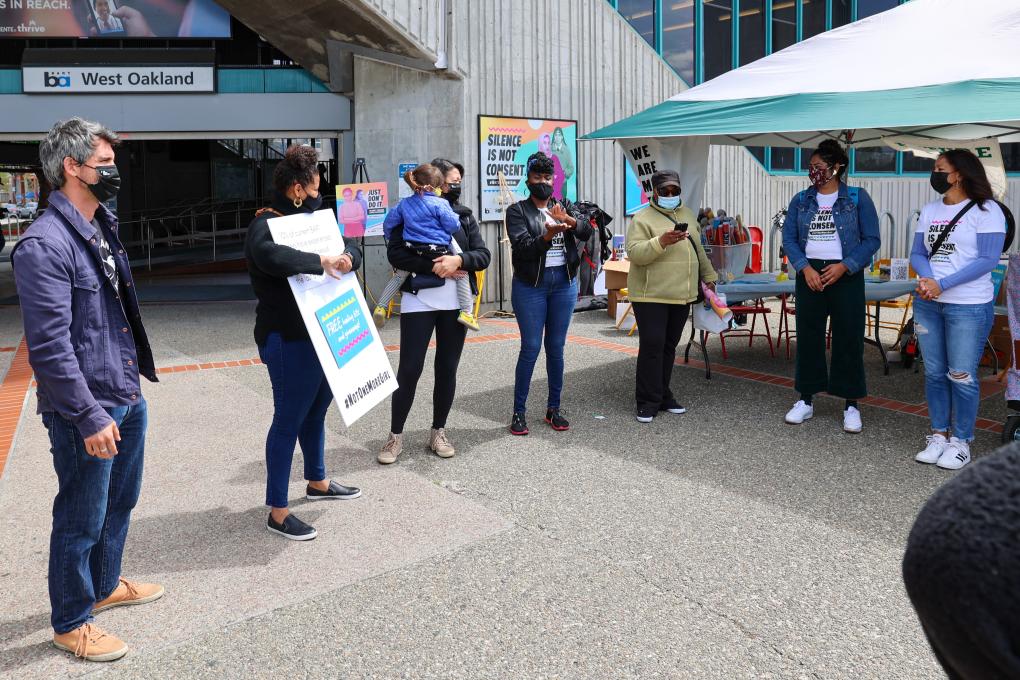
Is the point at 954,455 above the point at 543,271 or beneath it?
beneath

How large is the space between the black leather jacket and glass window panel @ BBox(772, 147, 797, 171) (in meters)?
12.2

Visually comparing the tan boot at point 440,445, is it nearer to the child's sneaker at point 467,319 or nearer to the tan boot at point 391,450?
the tan boot at point 391,450

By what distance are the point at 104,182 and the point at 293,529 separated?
6.18ft

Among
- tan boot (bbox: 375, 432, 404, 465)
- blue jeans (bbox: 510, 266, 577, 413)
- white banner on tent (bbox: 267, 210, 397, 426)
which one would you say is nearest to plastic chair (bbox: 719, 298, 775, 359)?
blue jeans (bbox: 510, 266, 577, 413)

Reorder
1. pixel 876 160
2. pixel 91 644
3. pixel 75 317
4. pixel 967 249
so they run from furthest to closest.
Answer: pixel 876 160, pixel 967 249, pixel 91 644, pixel 75 317

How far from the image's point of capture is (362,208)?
38.0ft

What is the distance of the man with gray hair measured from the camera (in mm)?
2836

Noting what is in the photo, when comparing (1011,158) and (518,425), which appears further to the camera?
(1011,158)

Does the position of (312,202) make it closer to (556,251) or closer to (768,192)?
(556,251)

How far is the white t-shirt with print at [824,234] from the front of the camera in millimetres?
6031

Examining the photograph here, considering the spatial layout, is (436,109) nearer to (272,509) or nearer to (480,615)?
(272,509)

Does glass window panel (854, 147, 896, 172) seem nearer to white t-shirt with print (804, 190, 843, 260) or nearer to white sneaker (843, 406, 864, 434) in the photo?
white t-shirt with print (804, 190, 843, 260)

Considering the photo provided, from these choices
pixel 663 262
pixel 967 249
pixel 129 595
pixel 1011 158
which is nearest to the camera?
pixel 129 595

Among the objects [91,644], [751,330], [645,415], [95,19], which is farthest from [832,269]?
[95,19]
